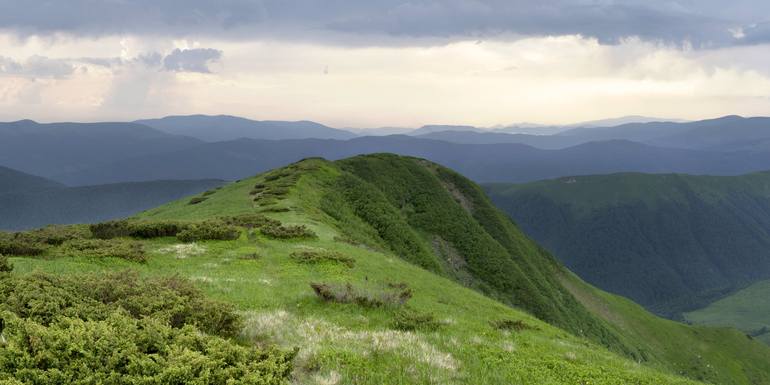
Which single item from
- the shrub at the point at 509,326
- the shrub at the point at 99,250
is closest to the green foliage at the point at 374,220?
the shrub at the point at 99,250

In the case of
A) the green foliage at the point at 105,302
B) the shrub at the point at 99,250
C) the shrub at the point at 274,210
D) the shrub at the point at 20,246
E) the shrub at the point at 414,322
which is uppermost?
the green foliage at the point at 105,302

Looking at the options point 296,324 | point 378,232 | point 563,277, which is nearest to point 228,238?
point 296,324

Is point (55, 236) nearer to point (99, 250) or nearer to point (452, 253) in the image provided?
point (99, 250)

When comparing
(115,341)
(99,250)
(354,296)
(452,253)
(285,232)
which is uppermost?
(115,341)

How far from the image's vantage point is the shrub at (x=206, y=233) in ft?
101

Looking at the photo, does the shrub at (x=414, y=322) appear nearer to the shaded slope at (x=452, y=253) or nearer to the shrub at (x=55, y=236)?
the shaded slope at (x=452, y=253)

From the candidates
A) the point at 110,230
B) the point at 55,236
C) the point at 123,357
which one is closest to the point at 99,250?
the point at 55,236

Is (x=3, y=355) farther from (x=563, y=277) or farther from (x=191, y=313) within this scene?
(x=563, y=277)

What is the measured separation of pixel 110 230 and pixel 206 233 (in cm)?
628

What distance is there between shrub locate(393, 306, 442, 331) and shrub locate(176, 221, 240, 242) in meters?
19.7

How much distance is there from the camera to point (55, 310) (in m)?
10.3

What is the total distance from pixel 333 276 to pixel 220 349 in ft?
55.6

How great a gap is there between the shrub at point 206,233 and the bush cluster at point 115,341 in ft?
61.8

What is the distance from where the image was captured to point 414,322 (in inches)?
616
